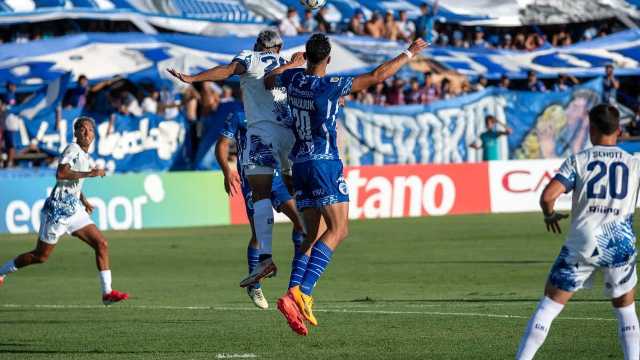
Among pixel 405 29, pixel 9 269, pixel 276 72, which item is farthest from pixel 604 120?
pixel 405 29

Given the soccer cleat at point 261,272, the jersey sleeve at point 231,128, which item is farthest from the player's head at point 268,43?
the soccer cleat at point 261,272

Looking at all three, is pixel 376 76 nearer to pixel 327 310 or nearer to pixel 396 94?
pixel 327 310

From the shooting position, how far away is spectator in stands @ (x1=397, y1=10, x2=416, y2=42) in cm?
4028

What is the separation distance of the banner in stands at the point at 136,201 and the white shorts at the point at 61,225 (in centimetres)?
1284

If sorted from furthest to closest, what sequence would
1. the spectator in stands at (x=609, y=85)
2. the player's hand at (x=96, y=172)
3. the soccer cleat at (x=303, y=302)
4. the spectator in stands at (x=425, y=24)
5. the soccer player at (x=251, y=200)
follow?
1. the spectator in stands at (x=425, y=24)
2. the spectator in stands at (x=609, y=85)
3. the player's hand at (x=96, y=172)
4. the soccer player at (x=251, y=200)
5. the soccer cleat at (x=303, y=302)

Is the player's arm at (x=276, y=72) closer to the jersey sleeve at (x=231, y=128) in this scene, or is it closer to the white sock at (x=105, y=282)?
the jersey sleeve at (x=231, y=128)

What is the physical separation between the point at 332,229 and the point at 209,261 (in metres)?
11.4

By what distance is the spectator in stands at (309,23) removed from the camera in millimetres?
38625

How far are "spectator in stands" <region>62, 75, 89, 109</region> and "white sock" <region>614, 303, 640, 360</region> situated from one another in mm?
23487

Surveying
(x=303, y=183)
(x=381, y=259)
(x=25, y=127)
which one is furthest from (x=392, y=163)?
(x=303, y=183)

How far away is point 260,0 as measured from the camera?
40750mm

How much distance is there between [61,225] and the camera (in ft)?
53.9

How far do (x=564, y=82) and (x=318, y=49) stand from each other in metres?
28.3

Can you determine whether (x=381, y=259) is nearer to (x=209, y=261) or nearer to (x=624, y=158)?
(x=209, y=261)
